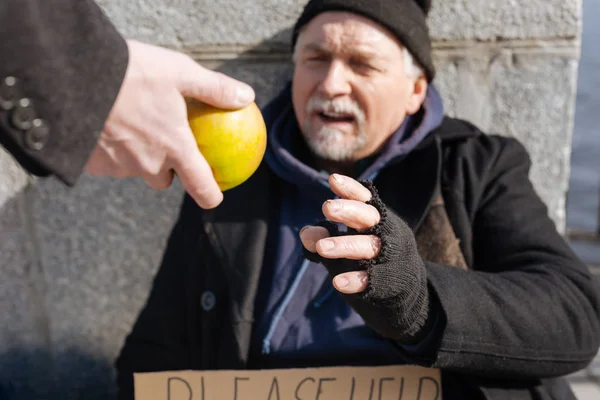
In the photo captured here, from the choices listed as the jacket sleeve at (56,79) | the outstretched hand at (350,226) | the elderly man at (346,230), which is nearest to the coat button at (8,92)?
the jacket sleeve at (56,79)

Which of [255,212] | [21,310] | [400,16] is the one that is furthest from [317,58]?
[21,310]

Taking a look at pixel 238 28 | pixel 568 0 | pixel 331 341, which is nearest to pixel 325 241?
pixel 331 341

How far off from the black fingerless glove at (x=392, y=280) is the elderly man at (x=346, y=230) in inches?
0.6

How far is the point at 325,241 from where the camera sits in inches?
43.1

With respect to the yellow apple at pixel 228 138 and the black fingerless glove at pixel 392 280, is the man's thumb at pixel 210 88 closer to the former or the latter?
the yellow apple at pixel 228 138

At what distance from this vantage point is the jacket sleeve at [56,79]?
0.82 metres

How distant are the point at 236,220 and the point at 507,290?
2.46ft

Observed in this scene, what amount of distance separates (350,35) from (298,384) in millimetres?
937

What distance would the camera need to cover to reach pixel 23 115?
0.83 m

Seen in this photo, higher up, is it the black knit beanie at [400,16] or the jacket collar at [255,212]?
the black knit beanie at [400,16]

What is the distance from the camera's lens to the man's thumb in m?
0.90

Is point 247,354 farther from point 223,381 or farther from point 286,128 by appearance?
point 286,128

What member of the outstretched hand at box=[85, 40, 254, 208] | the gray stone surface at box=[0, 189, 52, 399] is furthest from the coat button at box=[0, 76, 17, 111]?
the gray stone surface at box=[0, 189, 52, 399]

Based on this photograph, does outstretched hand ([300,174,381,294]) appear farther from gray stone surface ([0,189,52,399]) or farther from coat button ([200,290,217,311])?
gray stone surface ([0,189,52,399])
